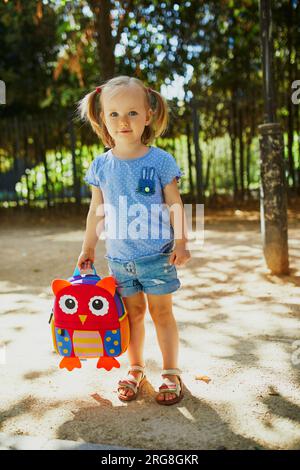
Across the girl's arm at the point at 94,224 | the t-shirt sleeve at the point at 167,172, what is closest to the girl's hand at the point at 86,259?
the girl's arm at the point at 94,224

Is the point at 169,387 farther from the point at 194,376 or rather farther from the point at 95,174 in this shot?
the point at 95,174

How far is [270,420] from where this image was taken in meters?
2.21

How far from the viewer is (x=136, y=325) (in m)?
2.66

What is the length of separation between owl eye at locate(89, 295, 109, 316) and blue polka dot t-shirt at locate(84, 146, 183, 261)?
0.24 m

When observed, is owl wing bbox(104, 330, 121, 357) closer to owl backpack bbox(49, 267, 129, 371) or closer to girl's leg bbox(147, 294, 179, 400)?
owl backpack bbox(49, 267, 129, 371)

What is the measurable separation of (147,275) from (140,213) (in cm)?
30

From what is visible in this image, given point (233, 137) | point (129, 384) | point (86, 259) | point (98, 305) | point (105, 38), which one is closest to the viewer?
point (98, 305)

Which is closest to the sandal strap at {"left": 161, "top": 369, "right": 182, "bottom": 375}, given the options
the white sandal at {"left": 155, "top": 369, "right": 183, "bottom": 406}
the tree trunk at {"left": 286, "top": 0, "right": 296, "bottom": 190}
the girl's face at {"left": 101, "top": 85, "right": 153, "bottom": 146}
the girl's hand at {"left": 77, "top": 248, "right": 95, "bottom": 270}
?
the white sandal at {"left": 155, "top": 369, "right": 183, "bottom": 406}

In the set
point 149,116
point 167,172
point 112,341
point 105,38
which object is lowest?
point 112,341

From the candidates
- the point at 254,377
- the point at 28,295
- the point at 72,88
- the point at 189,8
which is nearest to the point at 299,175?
the point at 189,8

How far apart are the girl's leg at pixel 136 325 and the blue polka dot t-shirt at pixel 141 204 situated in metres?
0.24

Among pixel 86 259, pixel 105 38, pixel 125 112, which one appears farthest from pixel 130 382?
pixel 105 38

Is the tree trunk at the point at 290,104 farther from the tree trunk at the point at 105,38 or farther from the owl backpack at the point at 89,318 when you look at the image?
the owl backpack at the point at 89,318

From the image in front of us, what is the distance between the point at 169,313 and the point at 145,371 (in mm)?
460
